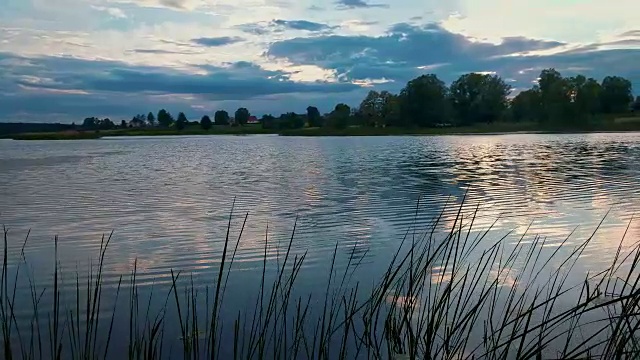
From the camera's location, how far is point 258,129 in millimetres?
131750

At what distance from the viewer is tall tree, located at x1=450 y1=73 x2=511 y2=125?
106 metres

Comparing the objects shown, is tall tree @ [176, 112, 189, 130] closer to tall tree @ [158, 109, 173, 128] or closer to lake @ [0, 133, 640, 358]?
tall tree @ [158, 109, 173, 128]

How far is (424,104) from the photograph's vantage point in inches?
4070

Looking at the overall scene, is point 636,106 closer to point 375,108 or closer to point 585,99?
point 585,99

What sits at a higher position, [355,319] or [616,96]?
[616,96]

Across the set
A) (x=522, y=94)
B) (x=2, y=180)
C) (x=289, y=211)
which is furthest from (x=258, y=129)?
(x=289, y=211)

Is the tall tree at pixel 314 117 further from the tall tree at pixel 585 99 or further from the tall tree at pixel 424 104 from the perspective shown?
the tall tree at pixel 585 99

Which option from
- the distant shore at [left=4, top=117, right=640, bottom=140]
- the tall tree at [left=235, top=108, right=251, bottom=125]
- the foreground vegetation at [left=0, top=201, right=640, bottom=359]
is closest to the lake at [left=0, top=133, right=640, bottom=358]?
the foreground vegetation at [left=0, top=201, right=640, bottom=359]

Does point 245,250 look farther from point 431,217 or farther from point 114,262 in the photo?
point 431,217

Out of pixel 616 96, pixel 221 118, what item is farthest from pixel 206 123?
pixel 616 96

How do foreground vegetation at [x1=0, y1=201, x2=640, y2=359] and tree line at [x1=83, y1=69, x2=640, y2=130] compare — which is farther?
tree line at [x1=83, y1=69, x2=640, y2=130]

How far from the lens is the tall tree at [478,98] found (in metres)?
106

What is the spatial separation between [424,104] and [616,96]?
1133 inches

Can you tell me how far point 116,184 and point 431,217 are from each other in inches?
467
